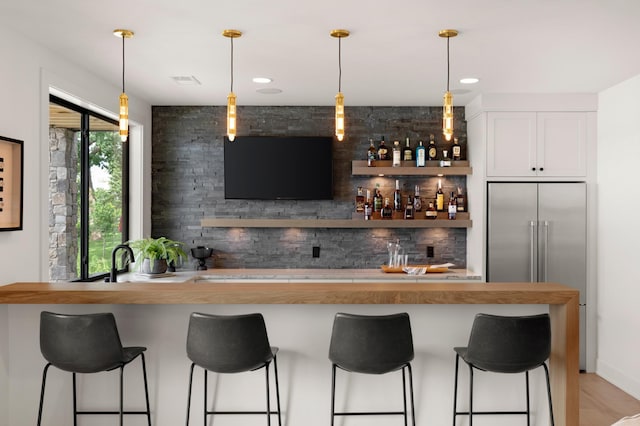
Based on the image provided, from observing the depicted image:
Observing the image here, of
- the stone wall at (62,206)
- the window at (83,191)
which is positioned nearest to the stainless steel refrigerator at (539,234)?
the window at (83,191)

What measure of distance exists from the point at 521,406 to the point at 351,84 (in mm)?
2952

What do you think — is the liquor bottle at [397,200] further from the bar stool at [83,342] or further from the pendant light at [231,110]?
the bar stool at [83,342]

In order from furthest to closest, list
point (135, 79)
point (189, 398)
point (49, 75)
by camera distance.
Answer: point (135, 79) < point (49, 75) < point (189, 398)

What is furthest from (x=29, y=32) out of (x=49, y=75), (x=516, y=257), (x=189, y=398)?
(x=516, y=257)

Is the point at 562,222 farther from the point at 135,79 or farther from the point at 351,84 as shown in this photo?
the point at 135,79

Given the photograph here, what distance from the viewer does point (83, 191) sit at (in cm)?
482

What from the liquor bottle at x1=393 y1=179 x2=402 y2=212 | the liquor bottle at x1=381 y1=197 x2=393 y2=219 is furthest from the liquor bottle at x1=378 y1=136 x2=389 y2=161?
the liquor bottle at x1=381 y1=197 x2=393 y2=219

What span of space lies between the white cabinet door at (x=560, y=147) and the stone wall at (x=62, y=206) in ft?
14.1

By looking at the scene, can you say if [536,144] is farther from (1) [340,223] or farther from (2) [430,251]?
(1) [340,223]

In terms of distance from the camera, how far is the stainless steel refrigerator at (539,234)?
555cm

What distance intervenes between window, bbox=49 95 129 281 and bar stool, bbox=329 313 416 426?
8.25ft

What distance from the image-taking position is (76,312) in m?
3.47

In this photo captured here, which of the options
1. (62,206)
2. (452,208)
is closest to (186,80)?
(62,206)

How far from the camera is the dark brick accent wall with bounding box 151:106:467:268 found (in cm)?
609
